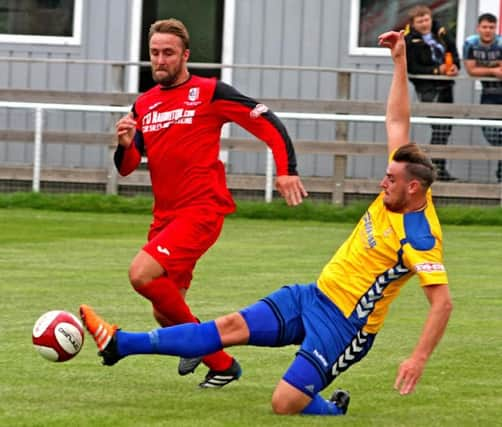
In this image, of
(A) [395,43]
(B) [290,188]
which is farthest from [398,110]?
(B) [290,188]

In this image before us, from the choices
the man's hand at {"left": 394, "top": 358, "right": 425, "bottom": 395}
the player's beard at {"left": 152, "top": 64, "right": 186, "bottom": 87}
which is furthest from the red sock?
the man's hand at {"left": 394, "top": 358, "right": 425, "bottom": 395}

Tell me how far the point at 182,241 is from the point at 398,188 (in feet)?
5.23

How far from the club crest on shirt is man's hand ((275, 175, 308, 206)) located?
74 centimetres

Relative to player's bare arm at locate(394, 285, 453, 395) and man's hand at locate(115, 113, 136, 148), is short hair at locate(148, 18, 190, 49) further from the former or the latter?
player's bare arm at locate(394, 285, 453, 395)

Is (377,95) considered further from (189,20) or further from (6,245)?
(6,245)

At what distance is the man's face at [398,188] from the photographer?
7.82 meters

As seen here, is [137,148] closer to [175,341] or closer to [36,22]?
[175,341]

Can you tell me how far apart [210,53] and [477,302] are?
10.7 metres

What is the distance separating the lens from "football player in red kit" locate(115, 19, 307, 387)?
8914mm

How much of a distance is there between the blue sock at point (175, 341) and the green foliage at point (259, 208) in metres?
11.9

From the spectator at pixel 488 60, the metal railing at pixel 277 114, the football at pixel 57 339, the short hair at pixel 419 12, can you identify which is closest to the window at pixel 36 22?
the metal railing at pixel 277 114

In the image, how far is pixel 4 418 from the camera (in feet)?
24.5

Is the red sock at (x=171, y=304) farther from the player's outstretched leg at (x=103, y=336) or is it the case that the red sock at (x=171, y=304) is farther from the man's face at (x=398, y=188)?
the man's face at (x=398, y=188)

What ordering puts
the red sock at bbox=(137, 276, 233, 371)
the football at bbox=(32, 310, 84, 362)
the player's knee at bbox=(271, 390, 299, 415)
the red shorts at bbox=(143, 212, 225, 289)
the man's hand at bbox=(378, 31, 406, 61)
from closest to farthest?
the player's knee at bbox=(271, 390, 299, 415) < the football at bbox=(32, 310, 84, 362) < the man's hand at bbox=(378, 31, 406, 61) < the red sock at bbox=(137, 276, 233, 371) < the red shorts at bbox=(143, 212, 225, 289)
